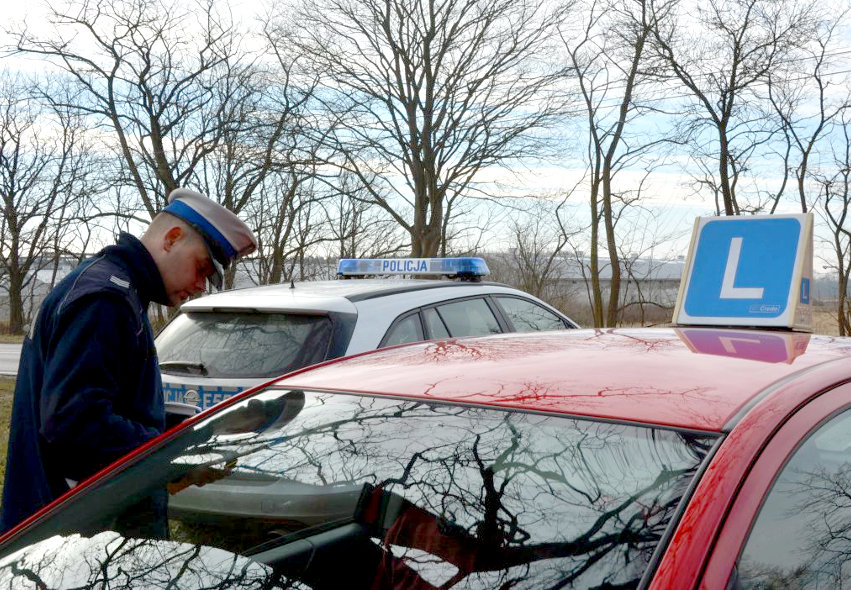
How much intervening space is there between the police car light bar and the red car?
3881mm

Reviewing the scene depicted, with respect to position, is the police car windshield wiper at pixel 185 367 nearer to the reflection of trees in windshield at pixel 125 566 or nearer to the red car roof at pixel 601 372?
the red car roof at pixel 601 372

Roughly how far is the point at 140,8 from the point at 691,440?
21.4 m

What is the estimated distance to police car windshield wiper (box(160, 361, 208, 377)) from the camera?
4.31m

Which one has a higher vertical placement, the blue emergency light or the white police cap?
the white police cap

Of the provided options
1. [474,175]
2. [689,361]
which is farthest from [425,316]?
[474,175]

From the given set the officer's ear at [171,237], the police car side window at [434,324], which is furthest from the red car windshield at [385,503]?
the police car side window at [434,324]

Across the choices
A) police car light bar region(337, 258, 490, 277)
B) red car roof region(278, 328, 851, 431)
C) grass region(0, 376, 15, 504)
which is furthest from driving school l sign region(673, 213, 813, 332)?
grass region(0, 376, 15, 504)

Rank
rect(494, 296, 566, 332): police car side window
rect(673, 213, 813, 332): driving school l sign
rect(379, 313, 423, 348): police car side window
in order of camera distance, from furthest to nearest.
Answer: rect(494, 296, 566, 332): police car side window, rect(379, 313, 423, 348): police car side window, rect(673, 213, 813, 332): driving school l sign

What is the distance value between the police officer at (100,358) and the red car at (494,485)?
1.10 ft

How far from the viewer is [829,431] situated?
1702 mm

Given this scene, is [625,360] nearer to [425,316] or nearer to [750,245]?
[750,245]

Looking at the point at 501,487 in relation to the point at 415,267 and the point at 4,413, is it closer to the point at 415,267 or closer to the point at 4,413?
the point at 415,267

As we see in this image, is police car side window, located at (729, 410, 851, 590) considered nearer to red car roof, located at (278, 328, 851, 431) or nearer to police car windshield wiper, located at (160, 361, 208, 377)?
red car roof, located at (278, 328, 851, 431)

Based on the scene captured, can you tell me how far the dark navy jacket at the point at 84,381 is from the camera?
2.33 meters
